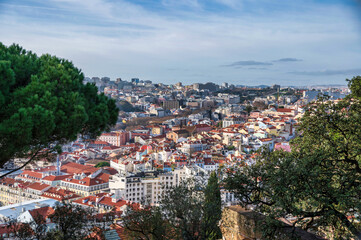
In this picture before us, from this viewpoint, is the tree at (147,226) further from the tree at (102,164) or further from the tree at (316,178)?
the tree at (102,164)

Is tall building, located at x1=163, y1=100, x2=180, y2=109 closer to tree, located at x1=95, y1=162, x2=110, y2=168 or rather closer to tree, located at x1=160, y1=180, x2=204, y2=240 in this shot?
tree, located at x1=95, y1=162, x2=110, y2=168

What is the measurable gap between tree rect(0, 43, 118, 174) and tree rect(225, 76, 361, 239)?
2.27 metres

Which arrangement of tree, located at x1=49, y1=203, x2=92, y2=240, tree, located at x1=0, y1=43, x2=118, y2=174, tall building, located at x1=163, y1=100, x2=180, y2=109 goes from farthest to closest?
tall building, located at x1=163, y1=100, x2=180, y2=109 < tree, located at x1=49, y1=203, x2=92, y2=240 < tree, located at x1=0, y1=43, x2=118, y2=174

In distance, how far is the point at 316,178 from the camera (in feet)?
14.9

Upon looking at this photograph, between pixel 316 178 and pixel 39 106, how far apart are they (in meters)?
3.48

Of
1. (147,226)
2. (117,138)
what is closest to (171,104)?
(117,138)

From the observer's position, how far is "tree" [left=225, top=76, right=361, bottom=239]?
439cm

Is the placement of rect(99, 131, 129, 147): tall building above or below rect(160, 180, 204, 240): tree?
below

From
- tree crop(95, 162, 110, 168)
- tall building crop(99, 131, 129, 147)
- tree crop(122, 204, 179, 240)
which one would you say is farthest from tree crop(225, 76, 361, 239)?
tall building crop(99, 131, 129, 147)

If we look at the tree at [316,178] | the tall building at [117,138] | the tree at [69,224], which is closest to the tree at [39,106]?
the tree at [69,224]

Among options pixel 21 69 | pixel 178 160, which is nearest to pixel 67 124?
pixel 21 69

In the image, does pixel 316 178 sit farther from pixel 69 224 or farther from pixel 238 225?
pixel 69 224

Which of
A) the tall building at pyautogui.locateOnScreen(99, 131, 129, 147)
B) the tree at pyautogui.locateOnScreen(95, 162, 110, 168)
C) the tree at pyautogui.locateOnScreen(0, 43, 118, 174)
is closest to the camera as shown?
the tree at pyautogui.locateOnScreen(0, 43, 118, 174)

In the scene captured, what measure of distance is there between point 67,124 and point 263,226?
109 inches
